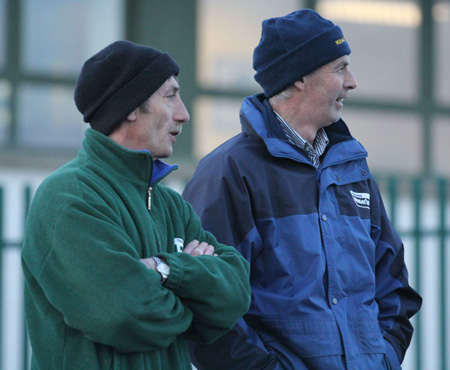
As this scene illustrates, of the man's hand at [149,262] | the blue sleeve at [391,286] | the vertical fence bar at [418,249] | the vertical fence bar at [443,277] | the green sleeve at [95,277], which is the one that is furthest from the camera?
the vertical fence bar at [443,277]

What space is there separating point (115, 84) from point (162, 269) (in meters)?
0.57

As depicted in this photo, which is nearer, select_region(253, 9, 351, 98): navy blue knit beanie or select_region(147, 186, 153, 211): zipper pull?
select_region(147, 186, 153, 211): zipper pull

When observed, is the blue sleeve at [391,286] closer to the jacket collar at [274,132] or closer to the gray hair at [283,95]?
the jacket collar at [274,132]

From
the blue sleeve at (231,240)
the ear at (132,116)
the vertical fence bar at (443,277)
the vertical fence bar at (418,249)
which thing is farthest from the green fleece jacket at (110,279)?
the vertical fence bar at (443,277)

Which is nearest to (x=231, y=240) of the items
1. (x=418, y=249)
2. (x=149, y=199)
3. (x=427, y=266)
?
(x=149, y=199)

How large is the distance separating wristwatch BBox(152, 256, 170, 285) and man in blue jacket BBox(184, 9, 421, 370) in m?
0.52

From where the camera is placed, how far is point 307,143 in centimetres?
303

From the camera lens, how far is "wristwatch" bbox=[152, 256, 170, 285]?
2.23 meters

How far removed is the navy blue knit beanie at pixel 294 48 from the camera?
9.85ft

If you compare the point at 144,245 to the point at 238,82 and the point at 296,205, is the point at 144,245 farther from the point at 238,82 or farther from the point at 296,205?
the point at 238,82

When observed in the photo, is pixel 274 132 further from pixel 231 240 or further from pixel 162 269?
pixel 162 269

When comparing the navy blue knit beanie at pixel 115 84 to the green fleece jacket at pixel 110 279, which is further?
the navy blue knit beanie at pixel 115 84

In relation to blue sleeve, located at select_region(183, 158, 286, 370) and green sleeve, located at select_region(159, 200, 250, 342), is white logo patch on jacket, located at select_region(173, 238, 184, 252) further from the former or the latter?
blue sleeve, located at select_region(183, 158, 286, 370)

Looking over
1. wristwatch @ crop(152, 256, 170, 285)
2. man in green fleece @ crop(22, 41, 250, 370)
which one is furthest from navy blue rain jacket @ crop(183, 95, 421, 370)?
wristwatch @ crop(152, 256, 170, 285)
